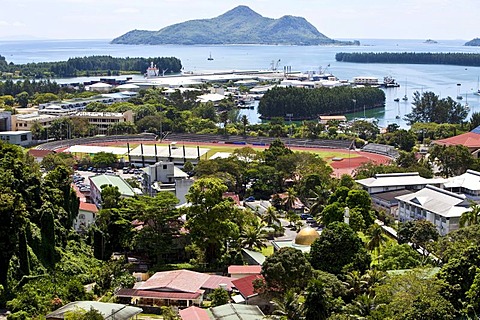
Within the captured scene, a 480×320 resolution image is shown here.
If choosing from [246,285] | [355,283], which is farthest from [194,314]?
[355,283]

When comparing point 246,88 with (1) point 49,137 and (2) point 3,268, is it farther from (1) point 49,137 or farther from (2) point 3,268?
(2) point 3,268

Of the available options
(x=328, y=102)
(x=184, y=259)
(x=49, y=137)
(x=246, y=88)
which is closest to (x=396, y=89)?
(x=246, y=88)

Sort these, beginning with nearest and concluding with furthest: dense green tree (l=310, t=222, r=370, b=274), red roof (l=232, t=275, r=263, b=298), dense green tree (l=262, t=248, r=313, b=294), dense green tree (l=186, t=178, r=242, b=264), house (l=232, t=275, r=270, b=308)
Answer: dense green tree (l=262, t=248, r=313, b=294) → house (l=232, t=275, r=270, b=308) → red roof (l=232, t=275, r=263, b=298) → dense green tree (l=310, t=222, r=370, b=274) → dense green tree (l=186, t=178, r=242, b=264)

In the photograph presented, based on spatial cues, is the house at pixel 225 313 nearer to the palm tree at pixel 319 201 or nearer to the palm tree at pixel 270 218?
the palm tree at pixel 270 218

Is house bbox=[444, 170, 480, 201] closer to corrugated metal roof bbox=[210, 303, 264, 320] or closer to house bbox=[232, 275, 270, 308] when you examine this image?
house bbox=[232, 275, 270, 308]

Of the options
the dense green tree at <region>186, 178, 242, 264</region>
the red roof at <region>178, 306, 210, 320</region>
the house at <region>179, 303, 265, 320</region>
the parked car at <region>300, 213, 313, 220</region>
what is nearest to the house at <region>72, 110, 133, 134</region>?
the parked car at <region>300, 213, 313, 220</region>
